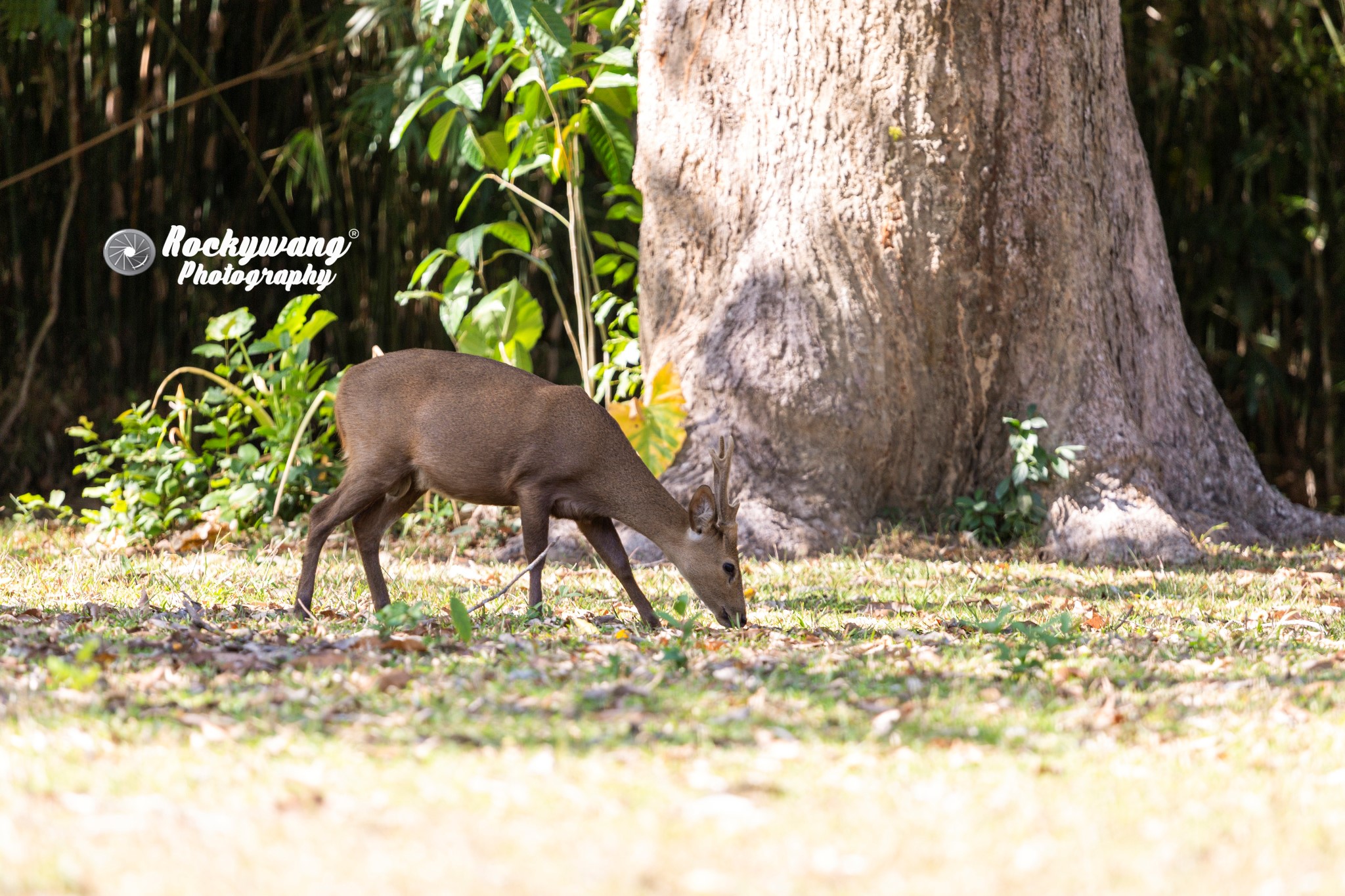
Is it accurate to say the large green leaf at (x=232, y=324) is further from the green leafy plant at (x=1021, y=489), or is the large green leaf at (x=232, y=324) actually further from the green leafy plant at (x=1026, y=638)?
the green leafy plant at (x=1026, y=638)

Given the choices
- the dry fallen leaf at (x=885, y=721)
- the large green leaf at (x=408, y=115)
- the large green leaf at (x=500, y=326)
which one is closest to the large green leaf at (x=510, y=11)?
the large green leaf at (x=408, y=115)

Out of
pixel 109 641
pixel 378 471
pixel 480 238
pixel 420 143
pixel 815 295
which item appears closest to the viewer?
pixel 109 641

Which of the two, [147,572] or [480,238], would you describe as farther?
[480,238]

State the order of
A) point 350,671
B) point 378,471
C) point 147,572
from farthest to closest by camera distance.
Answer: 1. point 147,572
2. point 378,471
3. point 350,671

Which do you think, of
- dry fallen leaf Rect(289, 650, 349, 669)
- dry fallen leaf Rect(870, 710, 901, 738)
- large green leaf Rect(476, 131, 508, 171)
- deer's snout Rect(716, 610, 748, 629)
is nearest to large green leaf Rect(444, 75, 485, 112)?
large green leaf Rect(476, 131, 508, 171)

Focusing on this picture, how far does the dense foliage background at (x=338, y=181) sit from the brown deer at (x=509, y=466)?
3.92 metres

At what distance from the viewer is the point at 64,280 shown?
10023 mm

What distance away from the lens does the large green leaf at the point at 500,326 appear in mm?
7367

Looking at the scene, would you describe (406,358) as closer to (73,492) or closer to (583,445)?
(583,445)

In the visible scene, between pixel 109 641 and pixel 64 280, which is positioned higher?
pixel 64 280

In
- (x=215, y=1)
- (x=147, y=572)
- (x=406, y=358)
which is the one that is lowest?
(x=147, y=572)

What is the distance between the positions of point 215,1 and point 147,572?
4.74m

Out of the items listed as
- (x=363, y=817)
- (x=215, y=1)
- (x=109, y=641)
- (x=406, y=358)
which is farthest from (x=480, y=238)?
(x=363, y=817)

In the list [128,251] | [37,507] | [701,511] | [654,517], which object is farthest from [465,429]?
[128,251]
